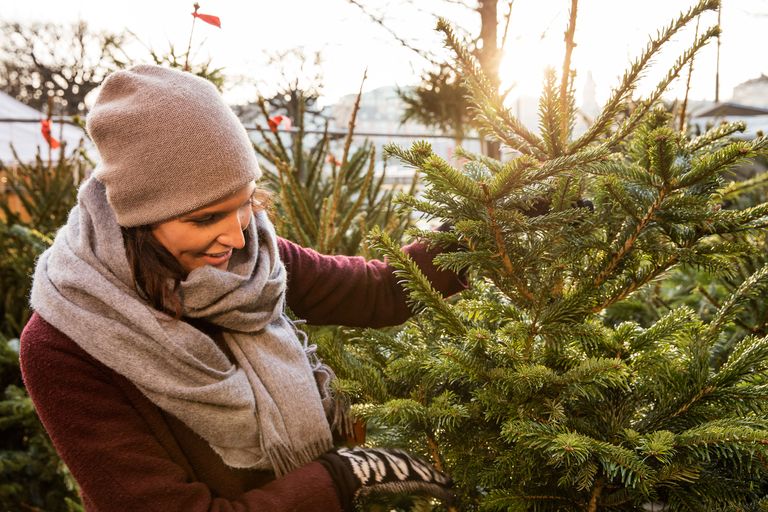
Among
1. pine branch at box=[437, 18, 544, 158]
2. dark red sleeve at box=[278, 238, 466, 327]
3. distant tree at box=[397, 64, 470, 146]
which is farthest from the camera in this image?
distant tree at box=[397, 64, 470, 146]

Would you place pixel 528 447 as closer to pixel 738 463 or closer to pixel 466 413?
pixel 466 413

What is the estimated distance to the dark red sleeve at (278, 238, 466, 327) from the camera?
162 cm

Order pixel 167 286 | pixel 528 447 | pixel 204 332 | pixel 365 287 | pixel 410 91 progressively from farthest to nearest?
pixel 410 91 < pixel 365 287 < pixel 204 332 < pixel 167 286 < pixel 528 447

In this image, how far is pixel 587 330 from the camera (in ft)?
3.43

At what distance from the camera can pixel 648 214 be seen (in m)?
1.04

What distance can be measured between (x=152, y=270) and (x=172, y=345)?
17 centimetres

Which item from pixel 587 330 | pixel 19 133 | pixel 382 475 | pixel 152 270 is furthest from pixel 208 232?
pixel 19 133

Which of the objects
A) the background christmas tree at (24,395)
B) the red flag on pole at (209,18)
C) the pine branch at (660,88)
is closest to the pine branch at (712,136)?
the pine branch at (660,88)

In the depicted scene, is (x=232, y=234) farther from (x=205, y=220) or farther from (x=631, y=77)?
(x=631, y=77)

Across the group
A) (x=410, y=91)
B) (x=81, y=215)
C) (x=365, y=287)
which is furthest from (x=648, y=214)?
(x=410, y=91)

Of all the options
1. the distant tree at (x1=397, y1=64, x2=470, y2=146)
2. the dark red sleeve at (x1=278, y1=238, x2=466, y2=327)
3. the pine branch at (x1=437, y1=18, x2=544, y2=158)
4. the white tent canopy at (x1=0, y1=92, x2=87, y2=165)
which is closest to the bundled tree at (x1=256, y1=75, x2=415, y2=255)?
the dark red sleeve at (x1=278, y1=238, x2=466, y2=327)

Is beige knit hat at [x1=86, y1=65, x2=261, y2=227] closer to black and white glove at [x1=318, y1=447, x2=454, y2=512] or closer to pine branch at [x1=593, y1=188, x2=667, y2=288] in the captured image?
black and white glove at [x1=318, y1=447, x2=454, y2=512]

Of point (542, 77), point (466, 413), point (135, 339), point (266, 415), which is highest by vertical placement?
point (542, 77)

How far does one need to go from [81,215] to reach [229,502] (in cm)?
74
